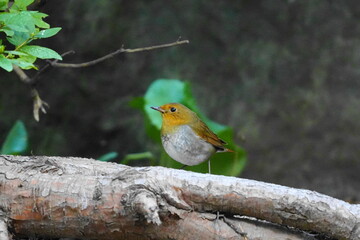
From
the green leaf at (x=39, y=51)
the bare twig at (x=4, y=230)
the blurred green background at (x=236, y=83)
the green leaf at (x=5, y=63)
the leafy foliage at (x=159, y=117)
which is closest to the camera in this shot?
the green leaf at (x=5, y=63)

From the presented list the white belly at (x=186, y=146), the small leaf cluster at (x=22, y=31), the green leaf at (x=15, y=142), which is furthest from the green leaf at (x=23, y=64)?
the green leaf at (x=15, y=142)

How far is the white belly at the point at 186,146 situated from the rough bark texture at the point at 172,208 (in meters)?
0.85

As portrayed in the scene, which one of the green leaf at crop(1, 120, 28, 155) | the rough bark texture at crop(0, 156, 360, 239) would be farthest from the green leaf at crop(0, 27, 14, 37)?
the green leaf at crop(1, 120, 28, 155)

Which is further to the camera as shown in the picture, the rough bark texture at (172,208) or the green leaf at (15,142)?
the green leaf at (15,142)

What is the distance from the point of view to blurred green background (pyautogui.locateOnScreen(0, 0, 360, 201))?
4504mm

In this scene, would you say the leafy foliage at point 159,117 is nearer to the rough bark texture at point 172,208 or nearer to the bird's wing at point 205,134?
the bird's wing at point 205,134

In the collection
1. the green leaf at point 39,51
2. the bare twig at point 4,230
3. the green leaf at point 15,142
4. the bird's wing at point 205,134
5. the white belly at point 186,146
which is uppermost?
the green leaf at point 39,51

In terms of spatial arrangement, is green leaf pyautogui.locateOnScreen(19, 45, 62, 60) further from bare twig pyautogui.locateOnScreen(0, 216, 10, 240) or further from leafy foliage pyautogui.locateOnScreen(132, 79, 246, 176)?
leafy foliage pyautogui.locateOnScreen(132, 79, 246, 176)

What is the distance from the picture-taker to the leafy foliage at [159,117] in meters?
3.67

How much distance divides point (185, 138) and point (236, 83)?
1698 mm

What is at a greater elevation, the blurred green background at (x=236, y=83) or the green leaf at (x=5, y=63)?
the green leaf at (x=5, y=63)

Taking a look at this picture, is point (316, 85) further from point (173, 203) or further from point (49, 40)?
point (173, 203)

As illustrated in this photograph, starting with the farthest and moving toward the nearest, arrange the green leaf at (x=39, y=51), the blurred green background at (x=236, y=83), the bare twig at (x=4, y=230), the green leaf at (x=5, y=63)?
the blurred green background at (x=236, y=83)
the bare twig at (x=4, y=230)
the green leaf at (x=39, y=51)
the green leaf at (x=5, y=63)

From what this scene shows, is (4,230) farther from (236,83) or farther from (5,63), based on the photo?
(236,83)
